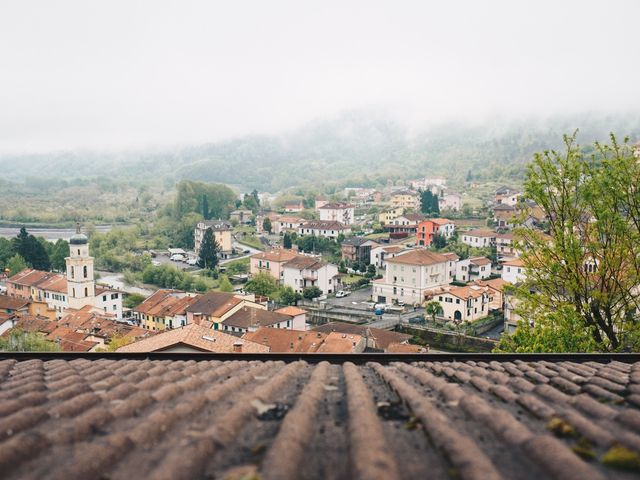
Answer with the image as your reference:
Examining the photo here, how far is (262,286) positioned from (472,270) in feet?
52.2

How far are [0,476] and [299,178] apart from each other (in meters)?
176

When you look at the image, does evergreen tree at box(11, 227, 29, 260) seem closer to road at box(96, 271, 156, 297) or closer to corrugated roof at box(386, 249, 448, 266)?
road at box(96, 271, 156, 297)

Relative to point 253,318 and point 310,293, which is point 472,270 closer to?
point 310,293

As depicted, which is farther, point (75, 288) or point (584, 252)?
point (75, 288)

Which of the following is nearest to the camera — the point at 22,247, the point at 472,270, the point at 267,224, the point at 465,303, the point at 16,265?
the point at 465,303

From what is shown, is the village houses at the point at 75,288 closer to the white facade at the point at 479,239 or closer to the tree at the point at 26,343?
the tree at the point at 26,343

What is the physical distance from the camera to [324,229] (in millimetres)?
56000

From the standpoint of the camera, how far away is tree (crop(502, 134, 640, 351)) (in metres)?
7.06

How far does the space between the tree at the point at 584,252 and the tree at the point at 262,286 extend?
29.5m

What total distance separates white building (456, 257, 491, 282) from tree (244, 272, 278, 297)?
13.9 meters

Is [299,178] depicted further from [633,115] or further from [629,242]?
[629,242]

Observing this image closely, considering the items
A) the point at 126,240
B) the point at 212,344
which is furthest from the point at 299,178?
the point at 212,344

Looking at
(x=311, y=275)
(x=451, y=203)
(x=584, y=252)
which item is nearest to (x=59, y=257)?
(x=311, y=275)

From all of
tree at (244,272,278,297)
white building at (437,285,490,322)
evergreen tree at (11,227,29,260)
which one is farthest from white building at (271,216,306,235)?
white building at (437,285,490,322)
